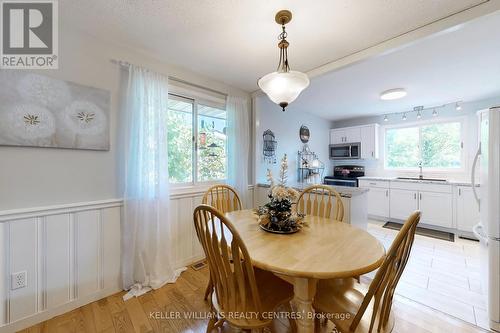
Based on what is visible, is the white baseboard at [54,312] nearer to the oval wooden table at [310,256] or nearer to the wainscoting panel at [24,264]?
the wainscoting panel at [24,264]

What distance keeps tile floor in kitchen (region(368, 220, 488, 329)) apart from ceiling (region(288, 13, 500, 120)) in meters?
2.24

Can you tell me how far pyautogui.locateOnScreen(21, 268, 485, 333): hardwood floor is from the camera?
1.48 metres

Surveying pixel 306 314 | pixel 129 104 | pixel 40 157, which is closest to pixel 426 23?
pixel 306 314

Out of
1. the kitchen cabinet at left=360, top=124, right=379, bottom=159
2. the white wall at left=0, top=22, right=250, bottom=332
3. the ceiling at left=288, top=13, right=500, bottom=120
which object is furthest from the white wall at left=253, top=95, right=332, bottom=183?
the white wall at left=0, top=22, right=250, bottom=332

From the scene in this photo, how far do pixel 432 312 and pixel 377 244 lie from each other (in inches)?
45.3

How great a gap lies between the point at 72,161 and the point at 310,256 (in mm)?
1986

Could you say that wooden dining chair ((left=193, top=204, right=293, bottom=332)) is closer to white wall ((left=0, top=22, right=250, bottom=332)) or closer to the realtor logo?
white wall ((left=0, top=22, right=250, bottom=332))

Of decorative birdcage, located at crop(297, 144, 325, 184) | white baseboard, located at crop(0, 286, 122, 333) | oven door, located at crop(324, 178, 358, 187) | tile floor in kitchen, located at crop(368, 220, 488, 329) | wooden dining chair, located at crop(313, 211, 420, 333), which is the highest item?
decorative birdcage, located at crop(297, 144, 325, 184)

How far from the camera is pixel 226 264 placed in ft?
3.28

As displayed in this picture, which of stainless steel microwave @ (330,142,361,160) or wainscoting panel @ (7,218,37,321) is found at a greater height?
stainless steel microwave @ (330,142,361,160)

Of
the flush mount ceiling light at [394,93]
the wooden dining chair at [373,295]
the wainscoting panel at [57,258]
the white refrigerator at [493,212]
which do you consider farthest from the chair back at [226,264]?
the flush mount ceiling light at [394,93]

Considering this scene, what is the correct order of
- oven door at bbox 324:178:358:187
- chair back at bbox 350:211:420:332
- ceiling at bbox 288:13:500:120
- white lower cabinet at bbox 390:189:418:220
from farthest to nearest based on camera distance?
oven door at bbox 324:178:358:187 < white lower cabinet at bbox 390:189:418:220 < ceiling at bbox 288:13:500:120 < chair back at bbox 350:211:420:332

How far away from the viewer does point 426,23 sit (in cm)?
157

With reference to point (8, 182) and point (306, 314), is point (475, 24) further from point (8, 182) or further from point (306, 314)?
point (8, 182)
